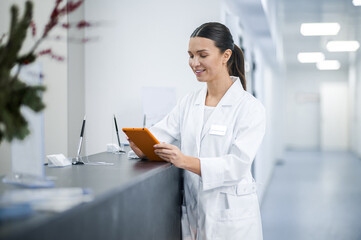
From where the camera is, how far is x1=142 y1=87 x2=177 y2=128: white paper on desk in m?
3.65

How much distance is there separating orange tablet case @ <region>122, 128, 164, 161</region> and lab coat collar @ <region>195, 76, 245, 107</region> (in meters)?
0.41

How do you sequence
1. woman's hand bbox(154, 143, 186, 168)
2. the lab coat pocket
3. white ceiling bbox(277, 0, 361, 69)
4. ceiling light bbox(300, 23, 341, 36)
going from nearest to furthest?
1. woman's hand bbox(154, 143, 186, 168)
2. the lab coat pocket
3. white ceiling bbox(277, 0, 361, 69)
4. ceiling light bbox(300, 23, 341, 36)

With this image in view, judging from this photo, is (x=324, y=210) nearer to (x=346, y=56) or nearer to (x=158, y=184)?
(x=158, y=184)

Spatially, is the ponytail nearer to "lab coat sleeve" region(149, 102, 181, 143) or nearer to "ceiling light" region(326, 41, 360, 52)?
"lab coat sleeve" region(149, 102, 181, 143)

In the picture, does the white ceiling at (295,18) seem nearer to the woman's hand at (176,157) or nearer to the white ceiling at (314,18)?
the white ceiling at (314,18)

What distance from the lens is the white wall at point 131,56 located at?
12.6ft

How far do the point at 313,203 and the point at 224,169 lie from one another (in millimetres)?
5158

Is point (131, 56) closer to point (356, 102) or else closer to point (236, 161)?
point (236, 161)

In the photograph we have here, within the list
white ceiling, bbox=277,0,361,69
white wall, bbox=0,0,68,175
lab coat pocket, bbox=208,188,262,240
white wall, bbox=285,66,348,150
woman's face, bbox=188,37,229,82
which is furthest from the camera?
white wall, bbox=285,66,348,150

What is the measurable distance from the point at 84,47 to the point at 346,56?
11.6 m

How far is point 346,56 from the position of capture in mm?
13602

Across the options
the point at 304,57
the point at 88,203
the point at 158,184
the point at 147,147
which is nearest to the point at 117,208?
the point at 88,203

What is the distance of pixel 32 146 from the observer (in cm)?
134

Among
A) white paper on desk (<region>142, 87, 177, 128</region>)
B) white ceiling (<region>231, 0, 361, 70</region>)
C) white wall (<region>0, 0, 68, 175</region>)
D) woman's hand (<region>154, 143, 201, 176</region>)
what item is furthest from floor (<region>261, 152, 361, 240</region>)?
woman's hand (<region>154, 143, 201, 176</region>)
